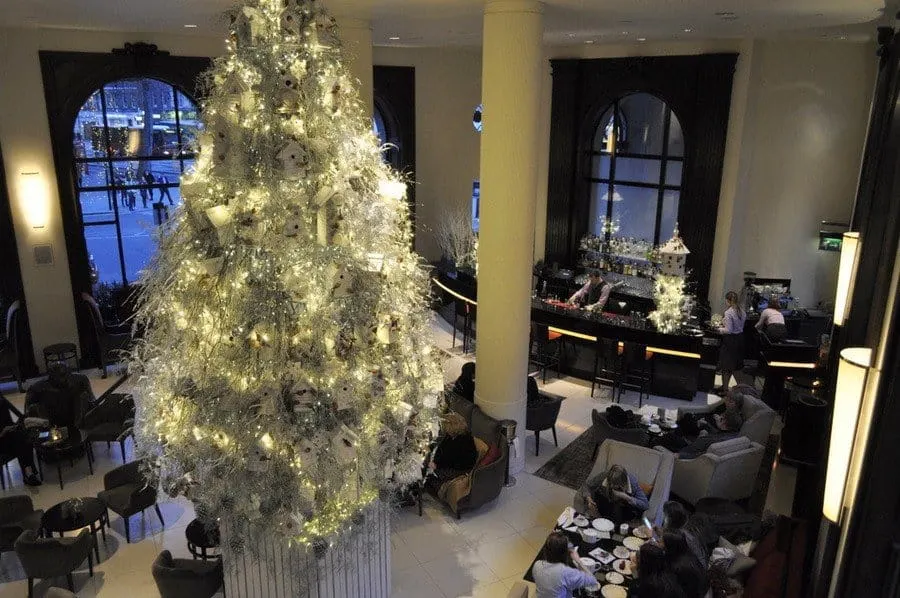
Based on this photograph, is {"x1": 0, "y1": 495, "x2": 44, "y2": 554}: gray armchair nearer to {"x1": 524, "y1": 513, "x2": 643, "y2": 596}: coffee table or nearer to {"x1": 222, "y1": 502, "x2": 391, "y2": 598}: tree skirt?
{"x1": 222, "y1": 502, "x2": 391, "y2": 598}: tree skirt

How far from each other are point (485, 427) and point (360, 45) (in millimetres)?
5378

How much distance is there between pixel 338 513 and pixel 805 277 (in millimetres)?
10488

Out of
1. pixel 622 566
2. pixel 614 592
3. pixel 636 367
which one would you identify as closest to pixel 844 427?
pixel 614 592

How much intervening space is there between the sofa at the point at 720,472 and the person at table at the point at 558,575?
7.93 ft

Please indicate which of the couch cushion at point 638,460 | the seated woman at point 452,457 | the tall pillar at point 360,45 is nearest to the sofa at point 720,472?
the couch cushion at point 638,460

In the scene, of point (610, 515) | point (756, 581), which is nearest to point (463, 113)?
point (610, 515)

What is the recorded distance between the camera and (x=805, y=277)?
491 inches

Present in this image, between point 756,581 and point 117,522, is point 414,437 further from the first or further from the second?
point 117,522

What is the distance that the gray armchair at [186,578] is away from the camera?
5781 mm

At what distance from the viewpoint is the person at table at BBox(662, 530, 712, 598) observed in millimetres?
5352

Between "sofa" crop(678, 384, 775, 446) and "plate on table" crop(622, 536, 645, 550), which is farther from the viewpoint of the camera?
"sofa" crop(678, 384, 775, 446)

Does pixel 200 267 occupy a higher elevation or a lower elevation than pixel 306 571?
higher

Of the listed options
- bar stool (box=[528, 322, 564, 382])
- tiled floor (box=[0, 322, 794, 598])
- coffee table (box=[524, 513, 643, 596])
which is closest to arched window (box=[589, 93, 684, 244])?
bar stool (box=[528, 322, 564, 382])

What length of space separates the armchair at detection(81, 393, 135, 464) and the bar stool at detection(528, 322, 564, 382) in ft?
19.9
